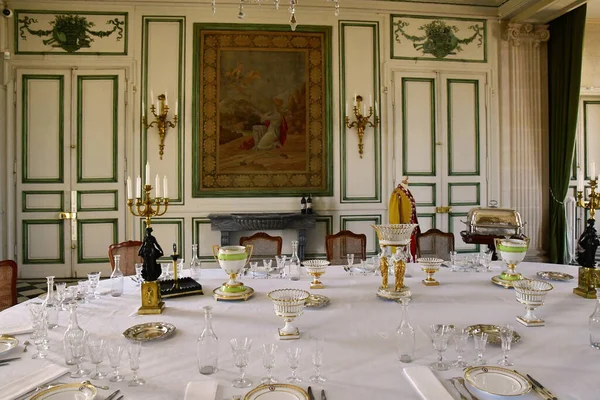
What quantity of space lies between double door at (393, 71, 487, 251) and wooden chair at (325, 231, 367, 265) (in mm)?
2071

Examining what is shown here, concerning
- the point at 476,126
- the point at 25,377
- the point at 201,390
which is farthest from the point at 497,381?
the point at 476,126

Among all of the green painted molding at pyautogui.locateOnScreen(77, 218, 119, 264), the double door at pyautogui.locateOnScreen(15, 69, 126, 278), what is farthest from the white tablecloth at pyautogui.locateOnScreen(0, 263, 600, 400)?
the double door at pyautogui.locateOnScreen(15, 69, 126, 278)

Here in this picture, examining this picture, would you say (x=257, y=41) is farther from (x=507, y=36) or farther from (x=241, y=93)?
(x=507, y=36)

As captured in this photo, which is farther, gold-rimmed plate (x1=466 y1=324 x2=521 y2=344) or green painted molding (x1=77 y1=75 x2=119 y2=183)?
green painted molding (x1=77 y1=75 x2=119 y2=183)

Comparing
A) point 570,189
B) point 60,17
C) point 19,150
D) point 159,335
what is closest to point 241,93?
point 60,17

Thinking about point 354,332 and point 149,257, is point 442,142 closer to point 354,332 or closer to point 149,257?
point 354,332

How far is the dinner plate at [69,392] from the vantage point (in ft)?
3.46

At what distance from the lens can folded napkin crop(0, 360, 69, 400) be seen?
3.59 ft

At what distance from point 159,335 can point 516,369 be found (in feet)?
3.75

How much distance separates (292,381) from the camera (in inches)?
44.6

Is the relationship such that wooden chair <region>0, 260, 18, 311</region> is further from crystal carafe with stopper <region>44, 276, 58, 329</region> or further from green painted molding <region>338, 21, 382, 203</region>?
green painted molding <region>338, 21, 382, 203</region>

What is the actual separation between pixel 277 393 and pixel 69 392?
54cm

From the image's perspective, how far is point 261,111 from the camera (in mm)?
4828

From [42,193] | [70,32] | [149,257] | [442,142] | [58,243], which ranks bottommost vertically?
[58,243]
